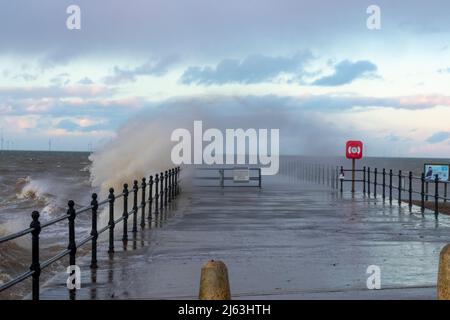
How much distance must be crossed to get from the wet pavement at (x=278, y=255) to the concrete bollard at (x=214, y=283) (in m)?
2.07

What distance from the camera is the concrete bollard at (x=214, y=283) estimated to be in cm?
555

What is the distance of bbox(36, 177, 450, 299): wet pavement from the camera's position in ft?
26.5

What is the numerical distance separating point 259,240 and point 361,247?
1864 millimetres

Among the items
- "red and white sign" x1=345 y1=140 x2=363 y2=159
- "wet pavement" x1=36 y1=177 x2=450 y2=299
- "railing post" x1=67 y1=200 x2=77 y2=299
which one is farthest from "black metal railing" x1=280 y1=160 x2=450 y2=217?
"railing post" x1=67 y1=200 x2=77 y2=299

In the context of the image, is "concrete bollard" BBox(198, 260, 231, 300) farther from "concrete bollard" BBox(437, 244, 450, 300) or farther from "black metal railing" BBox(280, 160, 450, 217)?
"black metal railing" BBox(280, 160, 450, 217)

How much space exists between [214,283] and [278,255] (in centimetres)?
534

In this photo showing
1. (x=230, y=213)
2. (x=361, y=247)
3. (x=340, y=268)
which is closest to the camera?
(x=340, y=268)

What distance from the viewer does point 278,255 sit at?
1080 cm

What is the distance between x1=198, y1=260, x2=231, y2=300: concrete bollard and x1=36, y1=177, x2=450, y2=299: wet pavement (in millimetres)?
2067

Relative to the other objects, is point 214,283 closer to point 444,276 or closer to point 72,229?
point 444,276

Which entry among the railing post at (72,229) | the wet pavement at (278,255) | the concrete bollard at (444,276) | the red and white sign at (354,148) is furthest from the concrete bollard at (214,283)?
the red and white sign at (354,148)
